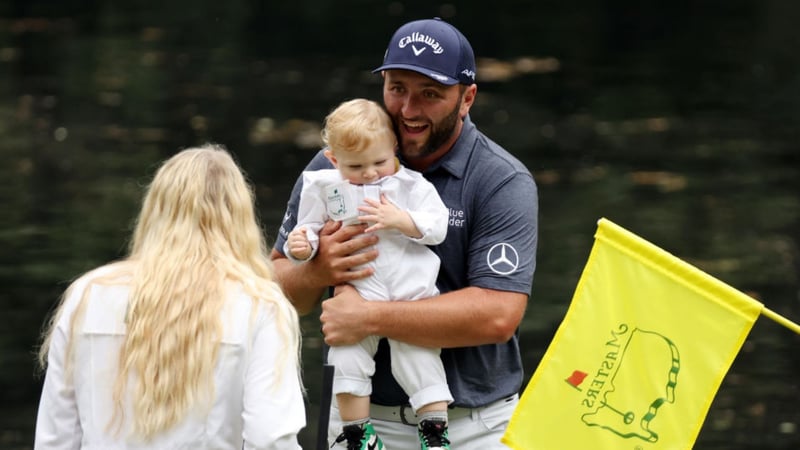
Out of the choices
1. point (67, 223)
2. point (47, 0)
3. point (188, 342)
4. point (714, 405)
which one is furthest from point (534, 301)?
point (47, 0)

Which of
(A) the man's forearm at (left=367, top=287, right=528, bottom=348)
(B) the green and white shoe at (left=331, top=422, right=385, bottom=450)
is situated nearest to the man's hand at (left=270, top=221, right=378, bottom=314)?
(A) the man's forearm at (left=367, top=287, right=528, bottom=348)

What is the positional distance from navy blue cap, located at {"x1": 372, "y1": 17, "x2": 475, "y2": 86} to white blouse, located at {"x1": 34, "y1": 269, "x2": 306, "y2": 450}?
99 centimetres

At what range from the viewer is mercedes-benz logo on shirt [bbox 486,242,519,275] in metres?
4.05

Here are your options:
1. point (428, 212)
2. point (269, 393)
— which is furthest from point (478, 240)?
point (269, 393)

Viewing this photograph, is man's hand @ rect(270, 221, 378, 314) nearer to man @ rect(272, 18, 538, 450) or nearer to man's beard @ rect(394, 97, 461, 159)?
man @ rect(272, 18, 538, 450)

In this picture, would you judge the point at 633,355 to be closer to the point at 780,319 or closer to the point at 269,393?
the point at 780,319

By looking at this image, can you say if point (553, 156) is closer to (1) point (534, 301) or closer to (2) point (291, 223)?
(1) point (534, 301)

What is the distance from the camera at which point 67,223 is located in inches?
346

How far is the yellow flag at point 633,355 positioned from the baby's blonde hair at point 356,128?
71 centimetres

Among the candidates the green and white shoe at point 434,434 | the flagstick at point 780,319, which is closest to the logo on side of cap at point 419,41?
the green and white shoe at point 434,434

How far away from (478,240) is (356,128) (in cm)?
52

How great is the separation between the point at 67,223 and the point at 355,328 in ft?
17.1

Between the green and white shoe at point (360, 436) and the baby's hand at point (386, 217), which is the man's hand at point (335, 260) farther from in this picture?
the green and white shoe at point (360, 436)

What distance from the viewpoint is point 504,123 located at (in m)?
10.1
